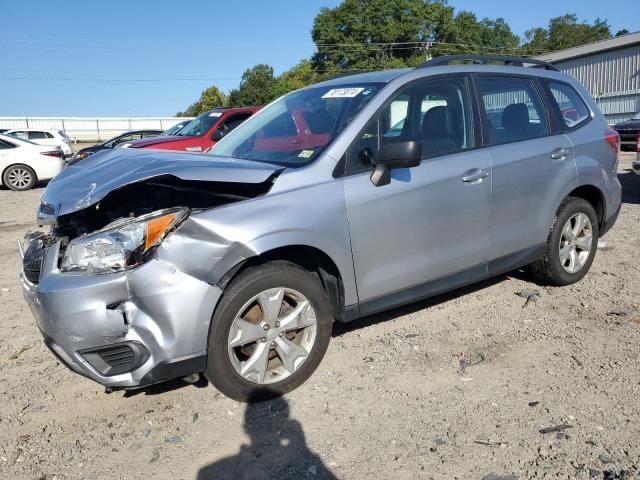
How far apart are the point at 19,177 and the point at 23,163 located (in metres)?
0.38

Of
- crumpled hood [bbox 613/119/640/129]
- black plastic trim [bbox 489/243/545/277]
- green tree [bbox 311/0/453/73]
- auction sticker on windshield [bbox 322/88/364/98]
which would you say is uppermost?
green tree [bbox 311/0/453/73]

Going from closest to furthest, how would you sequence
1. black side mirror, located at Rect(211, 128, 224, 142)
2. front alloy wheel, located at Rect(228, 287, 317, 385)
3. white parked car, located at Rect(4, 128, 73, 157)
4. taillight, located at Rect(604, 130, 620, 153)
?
1. front alloy wheel, located at Rect(228, 287, 317, 385)
2. taillight, located at Rect(604, 130, 620, 153)
3. black side mirror, located at Rect(211, 128, 224, 142)
4. white parked car, located at Rect(4, 128, 73, 157)

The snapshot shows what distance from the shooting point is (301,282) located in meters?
3.23

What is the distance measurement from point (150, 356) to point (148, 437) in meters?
0.49

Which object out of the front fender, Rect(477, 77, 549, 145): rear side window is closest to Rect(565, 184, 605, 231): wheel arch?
Rect(477, 77, 549, 145): rear side window

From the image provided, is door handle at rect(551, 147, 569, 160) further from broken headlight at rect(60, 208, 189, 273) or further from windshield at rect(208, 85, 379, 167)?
broken headlight at rect(60, 208, 189, 273)

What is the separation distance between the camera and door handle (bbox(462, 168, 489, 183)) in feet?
12.8

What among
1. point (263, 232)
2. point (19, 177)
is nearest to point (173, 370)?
point (263, 232)

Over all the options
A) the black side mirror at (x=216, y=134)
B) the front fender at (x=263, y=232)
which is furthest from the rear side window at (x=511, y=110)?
the black side mirror at (x=216, y=134)

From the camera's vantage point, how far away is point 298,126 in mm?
3990

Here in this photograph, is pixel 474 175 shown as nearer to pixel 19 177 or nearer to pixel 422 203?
pixel 422 203

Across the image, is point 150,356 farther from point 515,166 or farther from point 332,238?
point 515,166

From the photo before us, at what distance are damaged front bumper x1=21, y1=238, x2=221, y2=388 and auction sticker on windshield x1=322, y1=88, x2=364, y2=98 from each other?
1.72 meters

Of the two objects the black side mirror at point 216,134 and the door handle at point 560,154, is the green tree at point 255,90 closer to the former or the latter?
the black side mirror at point 216,134
